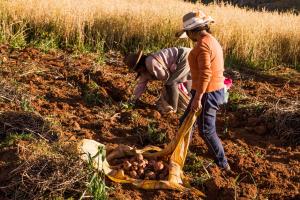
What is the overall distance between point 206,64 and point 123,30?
15.0 ft

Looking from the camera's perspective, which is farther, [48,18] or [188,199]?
[48,18]

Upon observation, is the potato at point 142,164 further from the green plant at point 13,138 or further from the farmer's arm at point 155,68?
the farmer's arm at point 155,68

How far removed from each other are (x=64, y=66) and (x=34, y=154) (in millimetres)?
3199

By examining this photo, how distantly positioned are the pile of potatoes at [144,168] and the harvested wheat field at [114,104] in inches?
4.0

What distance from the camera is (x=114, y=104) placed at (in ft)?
21.1

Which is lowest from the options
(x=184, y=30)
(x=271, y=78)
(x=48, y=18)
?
(x=271, y=78)

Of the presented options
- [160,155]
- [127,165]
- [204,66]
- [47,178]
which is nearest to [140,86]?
[160,155]

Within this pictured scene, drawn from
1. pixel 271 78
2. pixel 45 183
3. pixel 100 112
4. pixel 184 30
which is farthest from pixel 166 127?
pixel 271 78

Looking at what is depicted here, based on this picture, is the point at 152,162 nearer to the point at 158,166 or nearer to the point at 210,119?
the point at 158,166

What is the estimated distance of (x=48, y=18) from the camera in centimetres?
859

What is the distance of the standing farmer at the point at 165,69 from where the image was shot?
5910 millimetres

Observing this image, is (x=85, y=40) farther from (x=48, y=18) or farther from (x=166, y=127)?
(x=166, y=127)

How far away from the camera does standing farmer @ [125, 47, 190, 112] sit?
5910 mm

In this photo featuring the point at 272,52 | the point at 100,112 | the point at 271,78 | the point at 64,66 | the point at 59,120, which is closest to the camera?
the point at 59,120
